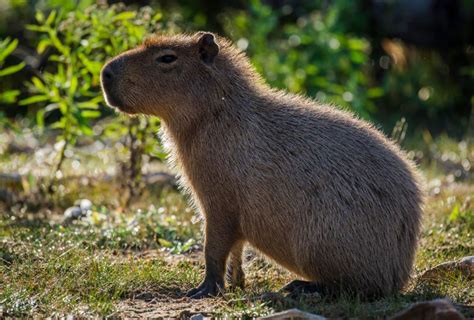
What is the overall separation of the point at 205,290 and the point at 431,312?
1.54m

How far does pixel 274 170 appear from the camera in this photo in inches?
204

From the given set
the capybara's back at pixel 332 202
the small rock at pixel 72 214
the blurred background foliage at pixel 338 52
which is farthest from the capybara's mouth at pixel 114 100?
the blurred background foliage at pixel 338 52

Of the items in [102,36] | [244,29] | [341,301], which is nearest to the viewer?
[341,301]

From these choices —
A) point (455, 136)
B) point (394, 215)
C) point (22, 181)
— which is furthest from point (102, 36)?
point (455, 136)

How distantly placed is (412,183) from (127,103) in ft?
6.14

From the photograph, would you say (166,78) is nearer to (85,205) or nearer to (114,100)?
(114,100)

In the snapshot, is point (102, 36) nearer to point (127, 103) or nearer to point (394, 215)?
point (127, 103)

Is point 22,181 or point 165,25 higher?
point 165,25

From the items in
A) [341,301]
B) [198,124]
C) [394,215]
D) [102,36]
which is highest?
[102,36]

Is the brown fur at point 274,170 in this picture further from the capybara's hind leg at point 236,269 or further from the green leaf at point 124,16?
the green leaf at point 124,16

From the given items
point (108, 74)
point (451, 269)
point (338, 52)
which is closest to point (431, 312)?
point (451, 269)

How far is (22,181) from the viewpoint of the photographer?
25.4ft

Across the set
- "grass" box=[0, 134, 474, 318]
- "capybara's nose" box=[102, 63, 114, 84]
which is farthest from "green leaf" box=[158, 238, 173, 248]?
"capybara's nose" box=[102, 63, 114, 84]

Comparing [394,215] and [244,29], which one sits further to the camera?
[244,29]
